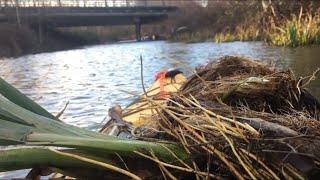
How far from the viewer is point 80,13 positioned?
53.4 m

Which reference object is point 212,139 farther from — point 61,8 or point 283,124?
point 61,8

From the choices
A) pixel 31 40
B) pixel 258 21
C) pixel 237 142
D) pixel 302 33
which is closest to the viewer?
pixel 237 142

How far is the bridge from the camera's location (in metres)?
48.6

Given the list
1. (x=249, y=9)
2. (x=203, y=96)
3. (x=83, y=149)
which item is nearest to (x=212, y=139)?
(x=83, y=149)

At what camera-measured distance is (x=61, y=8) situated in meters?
53.5

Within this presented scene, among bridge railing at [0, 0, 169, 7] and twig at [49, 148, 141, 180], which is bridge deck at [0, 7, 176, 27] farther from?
twig at [49, 148, 141, 180]

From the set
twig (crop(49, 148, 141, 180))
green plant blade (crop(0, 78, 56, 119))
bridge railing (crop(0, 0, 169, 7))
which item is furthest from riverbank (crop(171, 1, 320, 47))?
twig (crop(49, 148, 141, 180))

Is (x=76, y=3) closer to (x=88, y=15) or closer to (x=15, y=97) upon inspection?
(x=88, y=15)

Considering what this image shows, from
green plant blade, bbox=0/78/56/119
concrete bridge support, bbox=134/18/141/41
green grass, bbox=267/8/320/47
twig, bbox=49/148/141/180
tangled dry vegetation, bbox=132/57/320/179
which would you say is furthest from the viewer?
concrete bridge support, bbox=134/18/141/41

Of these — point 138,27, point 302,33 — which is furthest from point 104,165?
point 138,27

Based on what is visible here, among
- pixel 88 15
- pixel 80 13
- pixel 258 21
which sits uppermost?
pixel 258 21

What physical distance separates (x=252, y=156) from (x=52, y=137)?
0.87 meters

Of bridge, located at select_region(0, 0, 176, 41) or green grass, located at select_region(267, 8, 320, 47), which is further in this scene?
bridge, located at select_region(0, 0, 176, 41)

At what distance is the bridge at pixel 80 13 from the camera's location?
1914 inches
